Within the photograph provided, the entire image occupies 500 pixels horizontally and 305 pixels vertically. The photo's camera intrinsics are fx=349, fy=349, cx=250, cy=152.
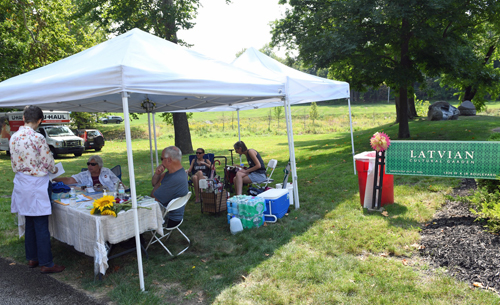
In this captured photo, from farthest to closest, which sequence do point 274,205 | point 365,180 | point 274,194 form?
point 365,180 < point 274,194 < point 274,205

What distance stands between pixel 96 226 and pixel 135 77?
1.58 meters

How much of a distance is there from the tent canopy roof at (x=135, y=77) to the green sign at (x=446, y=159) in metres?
2.05

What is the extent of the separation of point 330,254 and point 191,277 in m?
1.65

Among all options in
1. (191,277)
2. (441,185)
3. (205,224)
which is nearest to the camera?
(191,277)

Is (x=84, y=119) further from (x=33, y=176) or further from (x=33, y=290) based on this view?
(x=33, y=290)

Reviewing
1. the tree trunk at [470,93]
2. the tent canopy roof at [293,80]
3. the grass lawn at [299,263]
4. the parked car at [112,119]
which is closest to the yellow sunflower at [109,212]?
the grass lawn at [299,263]

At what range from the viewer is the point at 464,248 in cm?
380

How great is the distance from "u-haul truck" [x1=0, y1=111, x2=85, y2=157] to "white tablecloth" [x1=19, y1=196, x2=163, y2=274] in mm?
15627

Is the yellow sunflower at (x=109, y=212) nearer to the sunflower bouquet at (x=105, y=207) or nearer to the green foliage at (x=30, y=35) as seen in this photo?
the sunflower bouquet at (x=105, y=207)

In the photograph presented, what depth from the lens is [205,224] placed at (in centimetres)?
556

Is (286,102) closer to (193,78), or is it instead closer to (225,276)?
(193,78)

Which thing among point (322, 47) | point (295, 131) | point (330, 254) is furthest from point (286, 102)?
point (295, 131)

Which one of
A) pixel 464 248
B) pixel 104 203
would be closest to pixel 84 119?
pixel 104 203

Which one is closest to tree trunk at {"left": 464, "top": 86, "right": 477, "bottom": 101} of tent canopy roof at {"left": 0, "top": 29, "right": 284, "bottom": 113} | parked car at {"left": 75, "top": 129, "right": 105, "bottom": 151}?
tent canopy roof at {"left": 0, "top": 29, "right": 284, "bottom": 113}
